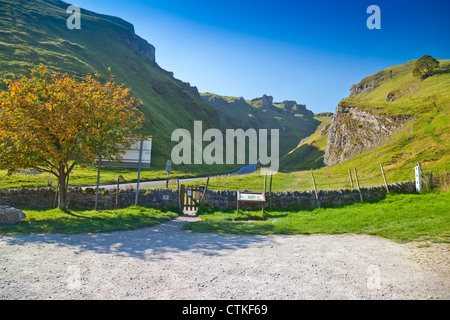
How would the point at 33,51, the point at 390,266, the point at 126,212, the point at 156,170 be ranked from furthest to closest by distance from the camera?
the point at 33,51 → the point at 156,170 → the point at 126,212 → the point at 390,266

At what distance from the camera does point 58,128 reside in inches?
587

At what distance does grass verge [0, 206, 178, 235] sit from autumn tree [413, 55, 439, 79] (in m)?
99.1

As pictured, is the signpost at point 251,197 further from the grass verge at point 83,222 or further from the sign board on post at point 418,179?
the sign board on post at point 418,179

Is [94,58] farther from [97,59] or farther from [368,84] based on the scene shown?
[368,84]

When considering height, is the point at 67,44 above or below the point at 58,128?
above

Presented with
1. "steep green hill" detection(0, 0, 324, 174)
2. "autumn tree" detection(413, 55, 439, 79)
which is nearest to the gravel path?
"steep green hill" detection(0, 0, 324, 174)

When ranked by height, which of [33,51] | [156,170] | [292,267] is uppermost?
[33,51]

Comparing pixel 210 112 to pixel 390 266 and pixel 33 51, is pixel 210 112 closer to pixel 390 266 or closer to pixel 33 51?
pixel 33 51

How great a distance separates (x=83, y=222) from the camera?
13.6 metres

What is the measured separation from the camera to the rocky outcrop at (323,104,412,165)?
49.8m

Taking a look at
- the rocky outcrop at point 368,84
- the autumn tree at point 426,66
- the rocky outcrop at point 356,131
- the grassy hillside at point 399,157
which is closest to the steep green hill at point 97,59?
the grassy hillside at point 399,157

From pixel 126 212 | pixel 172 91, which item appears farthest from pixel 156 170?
pixel 172 91

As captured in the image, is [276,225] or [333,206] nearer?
[276,225]

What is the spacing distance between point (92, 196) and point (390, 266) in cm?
1923
